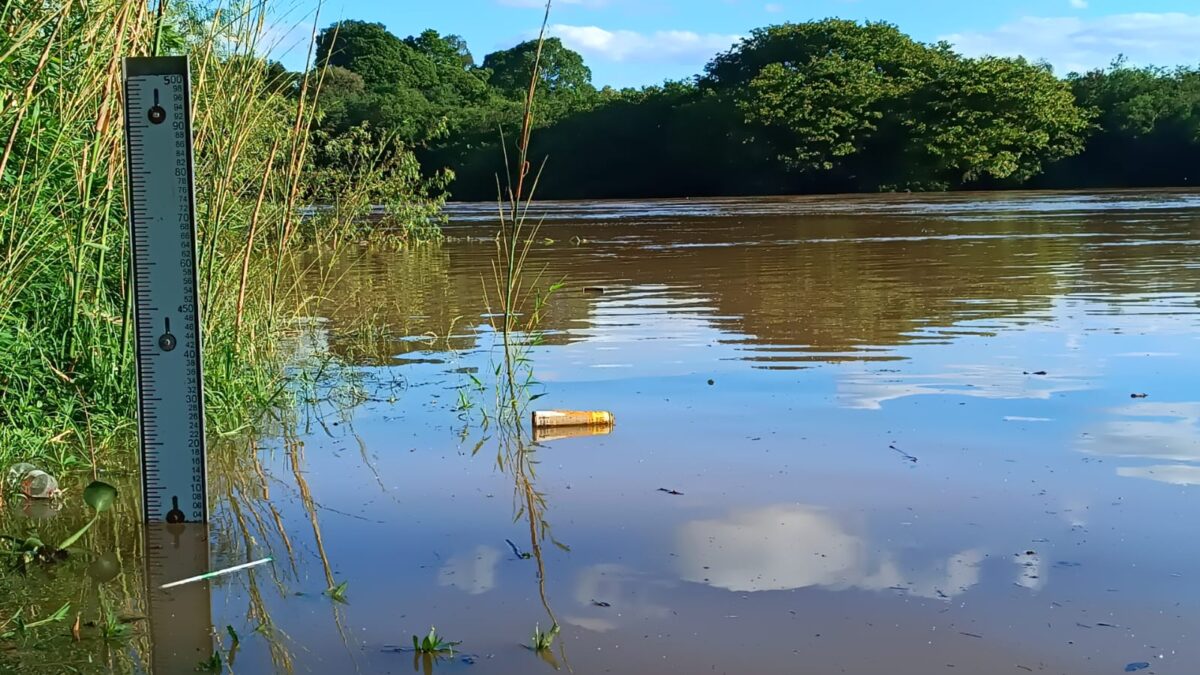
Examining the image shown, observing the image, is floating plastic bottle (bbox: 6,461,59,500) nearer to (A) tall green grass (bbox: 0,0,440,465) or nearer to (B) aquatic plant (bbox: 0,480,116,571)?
(A) tall green grass (bbox: 0,0,440,465)

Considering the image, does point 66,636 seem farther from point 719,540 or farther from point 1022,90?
→ point 1022,90

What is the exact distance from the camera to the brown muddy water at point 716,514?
2512mm

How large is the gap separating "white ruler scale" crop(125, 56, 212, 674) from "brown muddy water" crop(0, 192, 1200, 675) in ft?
0.52

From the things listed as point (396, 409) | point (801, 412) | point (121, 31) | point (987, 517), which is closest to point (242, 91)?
point (121, 31)

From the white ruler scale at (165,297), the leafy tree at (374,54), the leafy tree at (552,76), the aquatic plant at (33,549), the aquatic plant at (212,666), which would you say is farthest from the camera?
the leafy tree at (374,54)

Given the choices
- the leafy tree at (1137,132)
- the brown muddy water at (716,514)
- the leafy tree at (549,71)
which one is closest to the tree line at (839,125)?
the leafy tree at (1137,132)

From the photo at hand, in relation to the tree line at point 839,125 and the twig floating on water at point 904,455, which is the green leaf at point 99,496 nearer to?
the twig floating on water at point 904,455

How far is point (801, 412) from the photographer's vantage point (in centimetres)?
473

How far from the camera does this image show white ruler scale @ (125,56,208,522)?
3254 millimetres

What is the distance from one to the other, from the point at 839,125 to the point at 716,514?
45.1 m

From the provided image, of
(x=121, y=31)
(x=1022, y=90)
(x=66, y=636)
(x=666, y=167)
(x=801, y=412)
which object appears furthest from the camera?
(x=666, y=167)

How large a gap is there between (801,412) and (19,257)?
2790mm

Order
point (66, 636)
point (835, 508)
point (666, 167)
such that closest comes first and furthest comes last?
point (66, 636)
point (835, 508)
point (666, 167)

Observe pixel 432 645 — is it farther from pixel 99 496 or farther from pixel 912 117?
pixel 912 117
